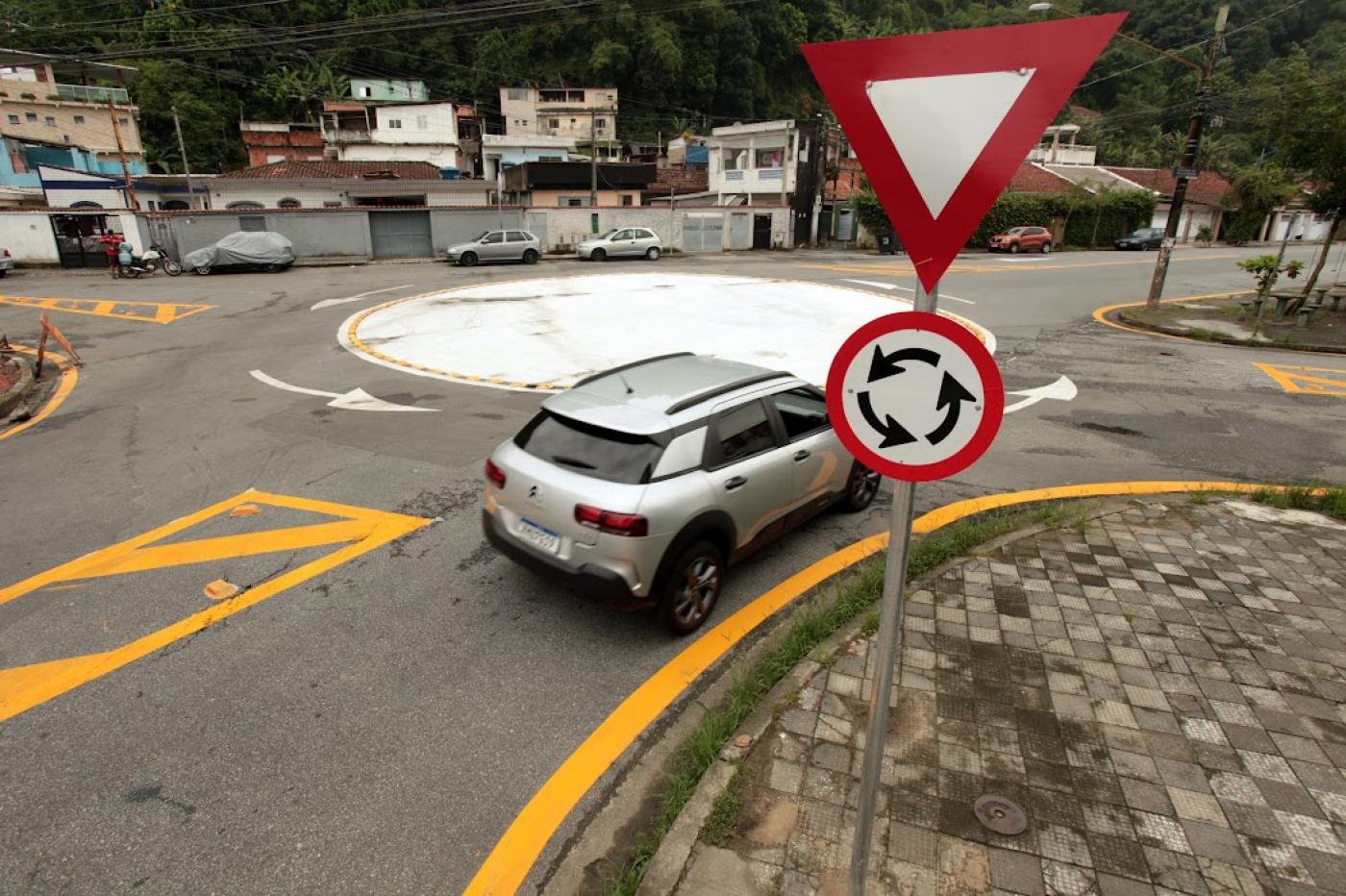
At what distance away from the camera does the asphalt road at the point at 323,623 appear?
3203 mm

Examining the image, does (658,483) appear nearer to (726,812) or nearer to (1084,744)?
(726,812)

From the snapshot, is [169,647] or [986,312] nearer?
[169,647]

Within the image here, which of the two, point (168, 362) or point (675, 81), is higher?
point (675, 81)

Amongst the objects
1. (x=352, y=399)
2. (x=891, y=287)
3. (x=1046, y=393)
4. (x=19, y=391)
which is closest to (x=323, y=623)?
(x=352, y=399)

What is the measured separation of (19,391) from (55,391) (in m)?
0.81

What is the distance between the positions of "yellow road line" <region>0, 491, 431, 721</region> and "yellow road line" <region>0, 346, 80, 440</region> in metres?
4.89

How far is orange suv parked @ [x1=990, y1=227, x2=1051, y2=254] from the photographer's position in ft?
120

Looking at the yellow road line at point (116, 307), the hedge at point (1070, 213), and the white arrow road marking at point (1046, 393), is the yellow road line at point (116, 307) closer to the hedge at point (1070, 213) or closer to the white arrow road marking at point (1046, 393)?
the white arrow road marking at point (1046, 393)

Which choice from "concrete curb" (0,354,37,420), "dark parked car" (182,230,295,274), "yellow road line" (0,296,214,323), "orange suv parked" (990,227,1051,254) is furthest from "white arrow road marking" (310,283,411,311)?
"orange suv parked" (990,227,1051,254)

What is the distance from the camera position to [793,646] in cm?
428

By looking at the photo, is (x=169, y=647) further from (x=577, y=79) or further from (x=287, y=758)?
(x=577, y=79)

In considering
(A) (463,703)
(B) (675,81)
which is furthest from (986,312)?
(B) (675,81)

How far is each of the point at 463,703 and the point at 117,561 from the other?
3599mm

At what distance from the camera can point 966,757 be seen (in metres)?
3.46
